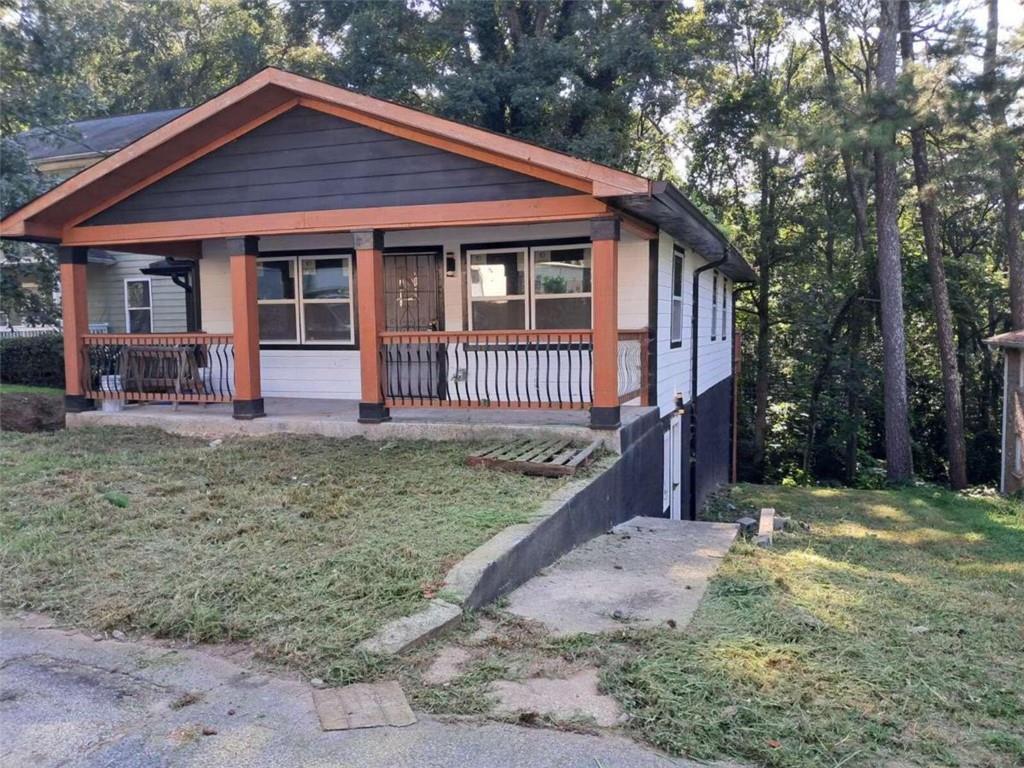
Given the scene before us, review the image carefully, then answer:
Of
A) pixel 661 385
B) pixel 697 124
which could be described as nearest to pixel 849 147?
pixel 661 385

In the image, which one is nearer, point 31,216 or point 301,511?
point 301,511

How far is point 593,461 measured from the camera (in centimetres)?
749

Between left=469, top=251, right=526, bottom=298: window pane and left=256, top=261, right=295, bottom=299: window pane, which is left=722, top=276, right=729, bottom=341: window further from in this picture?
left=256, top=261, right=295, bottom=299: window pane

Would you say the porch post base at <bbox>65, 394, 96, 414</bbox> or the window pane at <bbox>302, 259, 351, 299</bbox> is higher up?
the window pane at <bbox>302, 259, 351, 299</bbox>

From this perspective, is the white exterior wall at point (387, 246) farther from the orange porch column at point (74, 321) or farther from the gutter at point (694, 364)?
the gutter at point (694, 364)

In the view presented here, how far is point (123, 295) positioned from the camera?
53.3 ft

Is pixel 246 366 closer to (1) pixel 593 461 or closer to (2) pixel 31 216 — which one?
(2) pixel 31 216

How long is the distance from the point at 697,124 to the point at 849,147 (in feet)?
26.5

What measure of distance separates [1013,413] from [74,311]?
15.0m

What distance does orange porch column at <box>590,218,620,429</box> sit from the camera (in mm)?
7848

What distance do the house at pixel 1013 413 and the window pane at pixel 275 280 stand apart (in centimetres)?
1180

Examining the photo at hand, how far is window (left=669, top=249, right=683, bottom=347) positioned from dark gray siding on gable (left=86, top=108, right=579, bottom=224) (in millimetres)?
3554

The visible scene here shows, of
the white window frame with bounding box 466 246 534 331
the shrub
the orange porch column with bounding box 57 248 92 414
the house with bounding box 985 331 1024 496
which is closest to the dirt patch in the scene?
the orange porch column with bounding box 57 248 92 414

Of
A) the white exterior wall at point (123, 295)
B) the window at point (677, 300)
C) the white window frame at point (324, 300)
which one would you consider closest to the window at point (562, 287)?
the window at point (677, 300)
